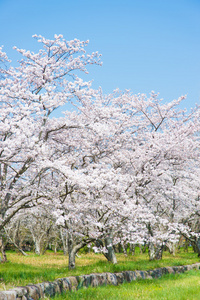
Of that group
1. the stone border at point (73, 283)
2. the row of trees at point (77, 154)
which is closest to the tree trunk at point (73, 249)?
the row of trees at point (77, 154)

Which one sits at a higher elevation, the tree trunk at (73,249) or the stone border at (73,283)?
the tree trunk at (73,249)

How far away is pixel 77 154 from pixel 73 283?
458 cm

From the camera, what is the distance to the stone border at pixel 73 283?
21.4ft

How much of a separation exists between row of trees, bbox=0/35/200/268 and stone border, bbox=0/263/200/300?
Answer: 1.36 m

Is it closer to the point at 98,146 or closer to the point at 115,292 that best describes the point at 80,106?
the point at 98,146

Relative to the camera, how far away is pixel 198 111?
1720 centimetres

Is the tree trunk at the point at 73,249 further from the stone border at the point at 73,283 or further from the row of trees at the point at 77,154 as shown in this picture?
the stone border at the point at 73,283

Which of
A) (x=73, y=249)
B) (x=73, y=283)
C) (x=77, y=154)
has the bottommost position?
(x=73, y=283)

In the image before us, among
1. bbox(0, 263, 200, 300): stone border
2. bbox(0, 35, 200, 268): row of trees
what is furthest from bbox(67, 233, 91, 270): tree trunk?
bbox(0, 263, 200, 300): stone border

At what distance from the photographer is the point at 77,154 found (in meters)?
10.7

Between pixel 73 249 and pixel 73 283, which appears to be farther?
pixel 73 249

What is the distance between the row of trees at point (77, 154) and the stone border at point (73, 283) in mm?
1360

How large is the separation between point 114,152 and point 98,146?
869 mm

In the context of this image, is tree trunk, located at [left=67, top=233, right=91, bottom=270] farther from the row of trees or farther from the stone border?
the stone border
